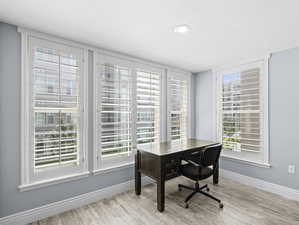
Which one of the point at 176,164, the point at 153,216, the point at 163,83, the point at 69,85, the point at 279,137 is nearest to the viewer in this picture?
the point at 153,216

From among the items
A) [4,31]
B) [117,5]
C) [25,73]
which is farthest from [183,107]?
[4,31]

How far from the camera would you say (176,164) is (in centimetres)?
307

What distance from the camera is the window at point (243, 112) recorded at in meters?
2.95

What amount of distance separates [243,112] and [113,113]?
8.02 feet

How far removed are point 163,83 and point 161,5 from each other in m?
1.92

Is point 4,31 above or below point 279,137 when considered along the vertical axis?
above

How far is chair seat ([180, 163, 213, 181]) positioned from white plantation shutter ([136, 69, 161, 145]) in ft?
2.95

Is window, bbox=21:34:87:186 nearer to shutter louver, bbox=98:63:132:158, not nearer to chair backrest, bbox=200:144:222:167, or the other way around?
shutter louver, bbox=98:63:132:158

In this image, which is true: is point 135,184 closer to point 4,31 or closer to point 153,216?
point 153,216

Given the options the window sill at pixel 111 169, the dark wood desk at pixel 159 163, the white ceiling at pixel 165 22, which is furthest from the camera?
the window sill at pixel 111 169

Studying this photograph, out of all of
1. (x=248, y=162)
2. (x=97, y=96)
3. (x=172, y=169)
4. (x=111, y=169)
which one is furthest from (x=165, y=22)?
(x=248, y=162)

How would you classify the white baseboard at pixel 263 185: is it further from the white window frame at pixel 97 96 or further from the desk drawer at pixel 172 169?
the white window frame at pixel 97 96

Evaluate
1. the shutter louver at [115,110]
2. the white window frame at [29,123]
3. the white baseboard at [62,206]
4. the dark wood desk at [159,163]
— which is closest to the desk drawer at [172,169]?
the dark wood desk at [159,163]

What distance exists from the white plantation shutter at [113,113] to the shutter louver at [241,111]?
2.02 m
